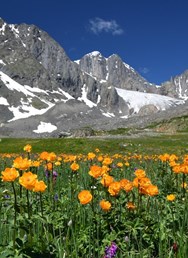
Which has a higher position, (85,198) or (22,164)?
(22,164)

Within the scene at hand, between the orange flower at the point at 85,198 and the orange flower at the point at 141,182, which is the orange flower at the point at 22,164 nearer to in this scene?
the orange flower at the point at 85,198

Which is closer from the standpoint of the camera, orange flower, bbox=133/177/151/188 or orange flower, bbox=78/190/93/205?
orange flower, bbox=78/190/93/205

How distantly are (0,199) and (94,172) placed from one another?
1435 millimetres

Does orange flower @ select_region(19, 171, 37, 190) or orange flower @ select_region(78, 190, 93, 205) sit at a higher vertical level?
orange flower @ select_region(19, 171, 37, 190)

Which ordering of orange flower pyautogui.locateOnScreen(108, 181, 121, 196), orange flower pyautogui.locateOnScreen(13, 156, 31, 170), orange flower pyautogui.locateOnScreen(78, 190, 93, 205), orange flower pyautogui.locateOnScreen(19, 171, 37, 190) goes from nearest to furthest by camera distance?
orange flower pyautogui.locateOnScreen(19, 171, 37, 190), orange flower pyautogui.locateOnScreen(78, 190, 93, 205), orange flower pyautogui.locateOnScreen(13, 156, 31, 170), orange flower pyautogui.locateOnScreen(108, 181, 121, 196)

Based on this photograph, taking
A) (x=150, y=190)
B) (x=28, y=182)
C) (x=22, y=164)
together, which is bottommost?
(x=150, y=190)

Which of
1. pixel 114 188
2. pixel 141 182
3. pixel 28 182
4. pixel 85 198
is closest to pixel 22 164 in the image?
pixel 28 182

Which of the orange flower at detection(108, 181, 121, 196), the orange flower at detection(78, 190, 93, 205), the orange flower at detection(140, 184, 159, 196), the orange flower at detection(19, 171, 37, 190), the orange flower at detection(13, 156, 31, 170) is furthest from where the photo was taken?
the orange flower at detection(108, 181, 121, 196)

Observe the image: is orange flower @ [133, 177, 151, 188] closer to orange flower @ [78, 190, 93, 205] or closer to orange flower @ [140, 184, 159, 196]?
orange flower @ [140, 184, 159, 196]

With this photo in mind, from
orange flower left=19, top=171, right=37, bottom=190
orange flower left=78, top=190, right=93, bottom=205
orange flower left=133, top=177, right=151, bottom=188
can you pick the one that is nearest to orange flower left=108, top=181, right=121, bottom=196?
orange flower left=133, top=177, right=151, bottom=188

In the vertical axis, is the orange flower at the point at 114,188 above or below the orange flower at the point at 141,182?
below

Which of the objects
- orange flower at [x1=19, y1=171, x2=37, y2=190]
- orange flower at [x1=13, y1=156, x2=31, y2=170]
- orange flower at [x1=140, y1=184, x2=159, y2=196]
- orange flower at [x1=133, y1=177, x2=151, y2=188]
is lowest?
orange flower at [x1=140, y1=184, x2=159, y2=196]

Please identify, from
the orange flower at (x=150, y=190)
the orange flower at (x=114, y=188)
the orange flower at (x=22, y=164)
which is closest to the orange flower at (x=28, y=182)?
the orange flower at (x=22, y=164)

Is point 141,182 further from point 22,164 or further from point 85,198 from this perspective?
point 22,164
